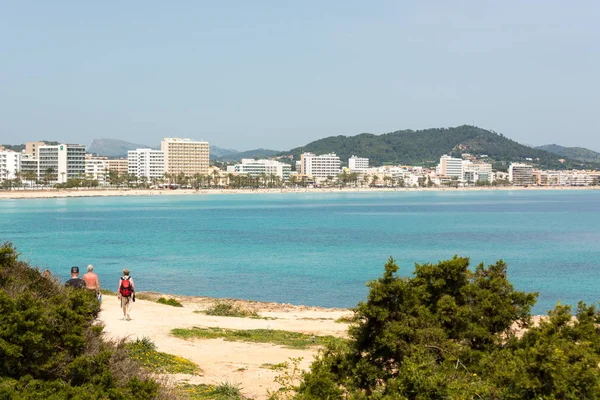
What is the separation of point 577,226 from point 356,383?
241 ft

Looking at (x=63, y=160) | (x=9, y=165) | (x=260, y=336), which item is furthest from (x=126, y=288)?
(x=9, y=165)

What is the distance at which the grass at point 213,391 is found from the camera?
9143 mm

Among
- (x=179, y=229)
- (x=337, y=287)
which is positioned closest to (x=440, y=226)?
(x=179, y=229)

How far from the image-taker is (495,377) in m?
6.34

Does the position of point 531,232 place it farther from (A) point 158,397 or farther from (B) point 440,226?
(A) point 158,397

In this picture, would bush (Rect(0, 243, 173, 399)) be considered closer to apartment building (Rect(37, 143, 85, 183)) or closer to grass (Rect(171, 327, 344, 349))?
grass (Rect(171, 327, 344, 349))

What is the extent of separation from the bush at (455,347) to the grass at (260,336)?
5.52m

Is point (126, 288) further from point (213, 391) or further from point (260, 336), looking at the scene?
point (213, 391)

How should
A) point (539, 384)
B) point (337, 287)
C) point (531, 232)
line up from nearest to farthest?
point (539, 384) < point (337, 287) < point (531, 232)

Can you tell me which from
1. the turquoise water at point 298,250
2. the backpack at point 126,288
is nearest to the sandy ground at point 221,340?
the backpack at point 126,288

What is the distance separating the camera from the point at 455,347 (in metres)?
8.08

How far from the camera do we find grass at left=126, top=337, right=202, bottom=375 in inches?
411

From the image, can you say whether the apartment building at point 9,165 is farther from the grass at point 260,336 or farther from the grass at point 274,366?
the grass at point 274,366

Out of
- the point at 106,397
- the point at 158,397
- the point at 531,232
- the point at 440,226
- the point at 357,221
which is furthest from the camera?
the point at 357,221
